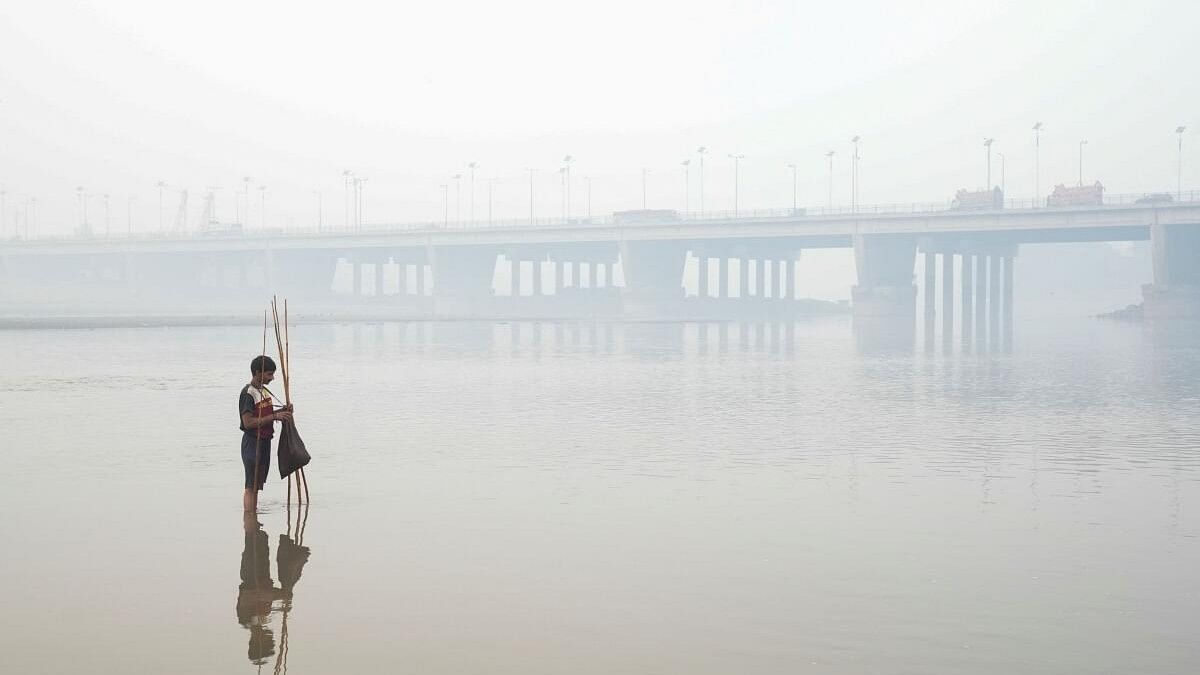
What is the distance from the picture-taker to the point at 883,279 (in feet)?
470

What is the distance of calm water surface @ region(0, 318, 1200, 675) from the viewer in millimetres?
10078

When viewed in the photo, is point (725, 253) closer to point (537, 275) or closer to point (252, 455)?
point (537, 275)

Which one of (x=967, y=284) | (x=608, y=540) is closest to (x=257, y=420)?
(x=608, y=540)

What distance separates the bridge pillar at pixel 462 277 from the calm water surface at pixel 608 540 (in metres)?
139

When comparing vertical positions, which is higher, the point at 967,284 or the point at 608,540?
the point at 967,284

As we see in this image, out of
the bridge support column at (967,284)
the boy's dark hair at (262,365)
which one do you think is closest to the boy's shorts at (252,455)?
the boy's dark hair at (262,365)

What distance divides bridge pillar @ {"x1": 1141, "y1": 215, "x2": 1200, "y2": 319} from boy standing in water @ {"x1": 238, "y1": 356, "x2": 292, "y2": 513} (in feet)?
373

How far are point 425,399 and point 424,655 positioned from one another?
79.5 feet

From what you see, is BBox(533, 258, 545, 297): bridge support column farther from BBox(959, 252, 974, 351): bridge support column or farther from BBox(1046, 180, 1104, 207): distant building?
BBox(1046, 180, 1104, 207): distant building

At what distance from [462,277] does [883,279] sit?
57393 millimetres

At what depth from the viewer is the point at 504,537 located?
14.4 metres

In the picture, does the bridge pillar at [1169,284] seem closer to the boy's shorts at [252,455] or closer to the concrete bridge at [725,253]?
the concrete bridge at [725,253]

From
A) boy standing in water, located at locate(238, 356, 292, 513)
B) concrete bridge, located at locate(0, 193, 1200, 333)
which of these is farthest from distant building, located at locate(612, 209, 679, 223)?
boy standing in water, located at locate(238, 356, 292, 513)

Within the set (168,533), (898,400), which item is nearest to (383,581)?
(168,533)
